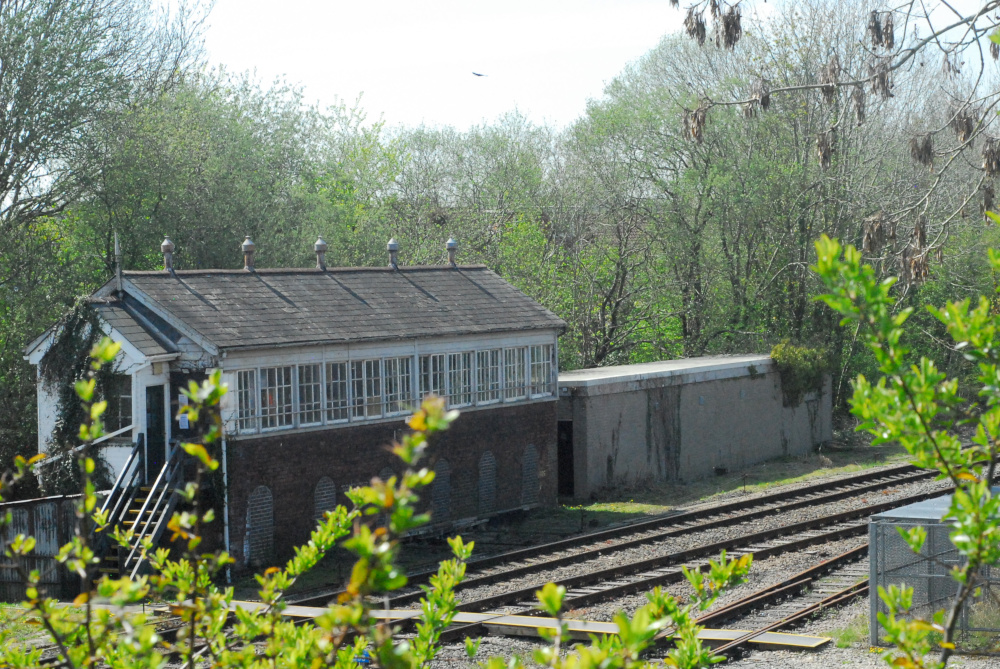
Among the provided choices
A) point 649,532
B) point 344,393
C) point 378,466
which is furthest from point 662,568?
point 344,393

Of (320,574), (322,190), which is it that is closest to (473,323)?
(320,574)

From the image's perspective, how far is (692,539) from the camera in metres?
21.0

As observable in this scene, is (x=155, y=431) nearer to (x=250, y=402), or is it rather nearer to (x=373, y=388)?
(x=250, y=402)

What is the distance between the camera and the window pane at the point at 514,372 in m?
24.9

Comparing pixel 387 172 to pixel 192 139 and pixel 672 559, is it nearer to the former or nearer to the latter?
pixel 192 139

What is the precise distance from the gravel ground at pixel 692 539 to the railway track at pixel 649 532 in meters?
0.12

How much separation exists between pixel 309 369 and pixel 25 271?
10.6m

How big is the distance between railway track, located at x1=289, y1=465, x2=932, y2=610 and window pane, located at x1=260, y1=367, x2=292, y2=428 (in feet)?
12.4

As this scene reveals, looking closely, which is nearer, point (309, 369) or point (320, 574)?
point (320, 574)

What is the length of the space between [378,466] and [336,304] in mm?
3331

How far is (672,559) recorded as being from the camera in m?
18.8

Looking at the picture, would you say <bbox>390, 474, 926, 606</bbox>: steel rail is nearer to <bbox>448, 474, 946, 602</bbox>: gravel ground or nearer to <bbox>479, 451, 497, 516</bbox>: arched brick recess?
<bbox>448, 474, 946, 602</bbox>: gravel ground

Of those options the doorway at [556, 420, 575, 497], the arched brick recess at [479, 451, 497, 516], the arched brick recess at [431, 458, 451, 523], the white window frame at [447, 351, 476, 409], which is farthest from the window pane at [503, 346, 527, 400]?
the arched brick recess at [431, 458, 451, 523]

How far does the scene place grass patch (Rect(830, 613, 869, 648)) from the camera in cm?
1306
